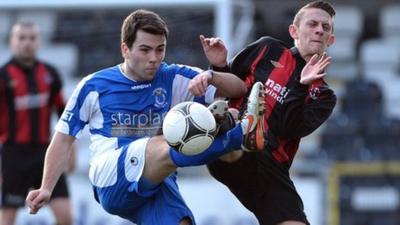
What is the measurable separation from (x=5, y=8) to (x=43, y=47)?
1.94 m

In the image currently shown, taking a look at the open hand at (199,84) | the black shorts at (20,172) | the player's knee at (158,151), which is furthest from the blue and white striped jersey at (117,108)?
the black shorts at (20,172)

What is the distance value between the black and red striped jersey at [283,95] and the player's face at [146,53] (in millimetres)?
462

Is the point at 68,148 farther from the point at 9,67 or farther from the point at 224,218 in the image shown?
the point at 224,218

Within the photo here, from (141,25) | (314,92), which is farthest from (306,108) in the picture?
(141,25)

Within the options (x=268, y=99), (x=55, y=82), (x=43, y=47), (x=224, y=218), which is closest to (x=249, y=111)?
(x=268, y=99)

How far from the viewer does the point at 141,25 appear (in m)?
6.86

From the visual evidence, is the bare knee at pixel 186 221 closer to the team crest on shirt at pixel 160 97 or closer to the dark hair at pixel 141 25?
the team crest on shirt at pixel 160 97

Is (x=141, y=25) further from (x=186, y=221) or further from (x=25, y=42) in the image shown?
(x=25, y=42)

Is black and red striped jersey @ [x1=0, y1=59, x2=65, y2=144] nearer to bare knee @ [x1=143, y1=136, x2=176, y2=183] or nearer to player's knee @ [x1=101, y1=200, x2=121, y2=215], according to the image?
player's knee @ [x1=101, y1=200, x2=121, y2=215]

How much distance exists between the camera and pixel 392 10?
16.7 m

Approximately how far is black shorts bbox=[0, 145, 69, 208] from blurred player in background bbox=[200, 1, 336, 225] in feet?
11.6

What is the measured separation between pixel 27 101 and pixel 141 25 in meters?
3.86

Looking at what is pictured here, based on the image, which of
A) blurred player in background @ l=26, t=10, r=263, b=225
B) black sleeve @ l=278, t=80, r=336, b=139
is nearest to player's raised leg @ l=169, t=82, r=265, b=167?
blurred player in background @ l=26, t=10, r=263, b=225

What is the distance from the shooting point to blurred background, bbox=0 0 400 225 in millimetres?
12617
